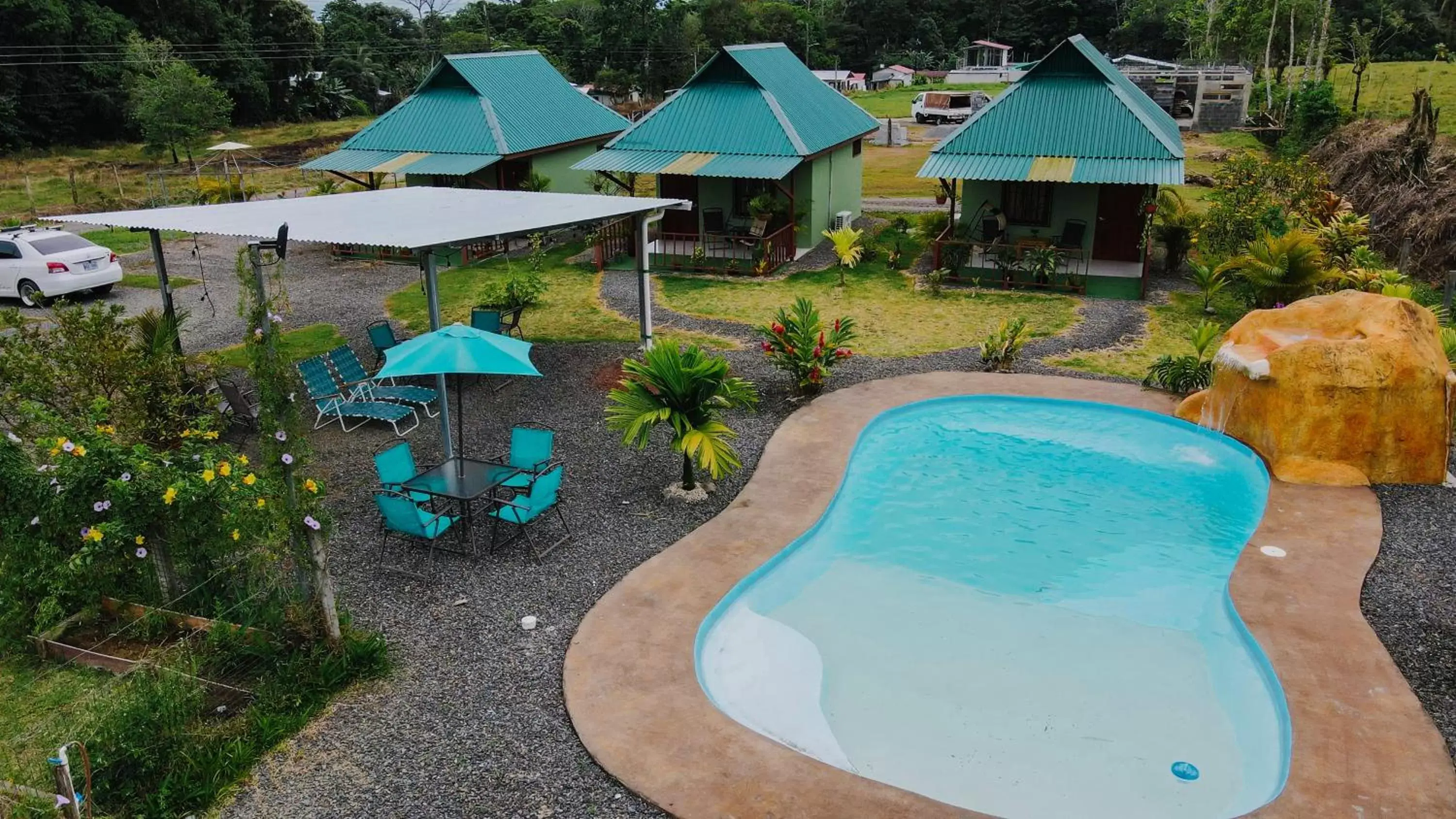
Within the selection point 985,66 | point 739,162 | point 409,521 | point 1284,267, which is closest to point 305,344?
point 409,521

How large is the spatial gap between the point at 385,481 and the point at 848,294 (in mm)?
12588

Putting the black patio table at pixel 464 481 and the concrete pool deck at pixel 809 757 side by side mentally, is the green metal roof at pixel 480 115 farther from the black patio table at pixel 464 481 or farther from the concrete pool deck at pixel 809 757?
the concrete pool deck at pixel 809 757

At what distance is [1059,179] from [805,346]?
8.97 m

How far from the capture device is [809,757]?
276 inches

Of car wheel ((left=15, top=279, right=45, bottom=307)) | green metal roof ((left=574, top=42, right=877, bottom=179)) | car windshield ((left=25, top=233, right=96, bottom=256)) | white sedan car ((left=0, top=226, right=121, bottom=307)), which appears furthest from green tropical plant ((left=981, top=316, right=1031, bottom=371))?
car windshield ((left=25, top=233, right=96, bottom=256))

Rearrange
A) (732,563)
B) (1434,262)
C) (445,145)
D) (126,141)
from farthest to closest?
1. (126,141)
2. (445,145)
3. (1434,262)
4. (732,563)

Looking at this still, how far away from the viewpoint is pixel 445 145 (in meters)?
25.2

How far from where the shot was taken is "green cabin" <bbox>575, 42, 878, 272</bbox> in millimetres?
22656

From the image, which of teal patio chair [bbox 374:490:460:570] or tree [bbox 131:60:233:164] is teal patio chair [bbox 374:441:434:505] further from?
tree [bbox 131:60:233:164]

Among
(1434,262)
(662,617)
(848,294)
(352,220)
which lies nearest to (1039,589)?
(662,617)

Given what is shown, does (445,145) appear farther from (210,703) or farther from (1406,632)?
(1406,632)

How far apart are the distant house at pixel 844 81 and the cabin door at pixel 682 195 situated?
5628cm

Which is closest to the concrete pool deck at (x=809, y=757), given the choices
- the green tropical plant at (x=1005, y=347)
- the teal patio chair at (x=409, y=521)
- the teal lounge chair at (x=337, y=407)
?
the teal patio chair at (x=409, y=521)

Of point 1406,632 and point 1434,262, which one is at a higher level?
point 1434,262
